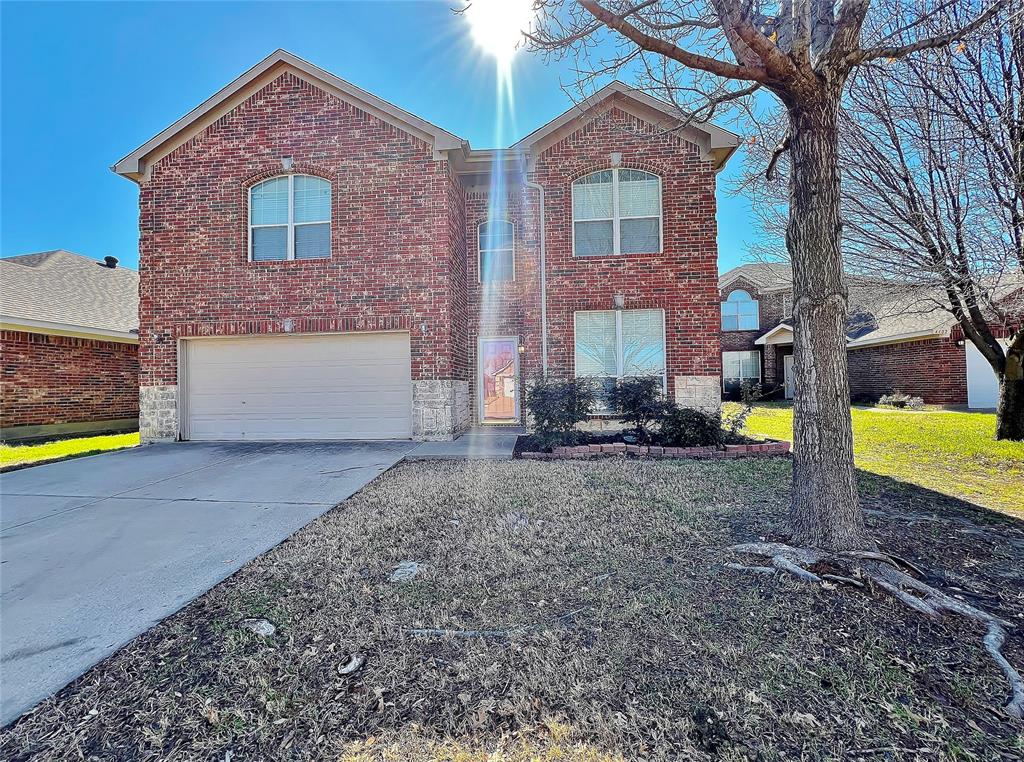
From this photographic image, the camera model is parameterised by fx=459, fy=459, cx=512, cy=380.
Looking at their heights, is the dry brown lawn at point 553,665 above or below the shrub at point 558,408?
below

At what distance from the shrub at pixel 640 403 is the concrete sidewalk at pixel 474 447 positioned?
2055mm

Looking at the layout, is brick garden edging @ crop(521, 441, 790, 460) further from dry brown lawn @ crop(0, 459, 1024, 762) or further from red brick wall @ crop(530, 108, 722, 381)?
dry brown lawn @ crop(0, 459, 1024, 762)

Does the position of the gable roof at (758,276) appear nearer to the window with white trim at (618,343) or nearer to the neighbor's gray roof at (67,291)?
the window with white trim at (618,343)

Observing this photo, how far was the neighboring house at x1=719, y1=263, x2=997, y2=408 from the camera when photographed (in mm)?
9750

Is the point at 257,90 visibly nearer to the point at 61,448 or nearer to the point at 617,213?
the point at 617,213

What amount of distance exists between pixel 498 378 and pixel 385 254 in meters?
3.66

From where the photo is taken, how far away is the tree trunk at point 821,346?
10.9 feet

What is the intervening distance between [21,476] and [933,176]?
1443 cm

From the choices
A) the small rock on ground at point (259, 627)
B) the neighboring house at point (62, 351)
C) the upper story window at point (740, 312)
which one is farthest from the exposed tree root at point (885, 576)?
the upper story window at point (740, 312)

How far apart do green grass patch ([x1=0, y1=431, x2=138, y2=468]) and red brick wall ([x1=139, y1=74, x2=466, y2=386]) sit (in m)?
1.68

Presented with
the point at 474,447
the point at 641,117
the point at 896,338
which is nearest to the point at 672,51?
the point at 474,447

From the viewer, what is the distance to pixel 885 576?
2902mm

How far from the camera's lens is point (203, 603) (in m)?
2.88

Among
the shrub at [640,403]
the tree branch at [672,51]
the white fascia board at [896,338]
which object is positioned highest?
the tree branch at [672,51]
